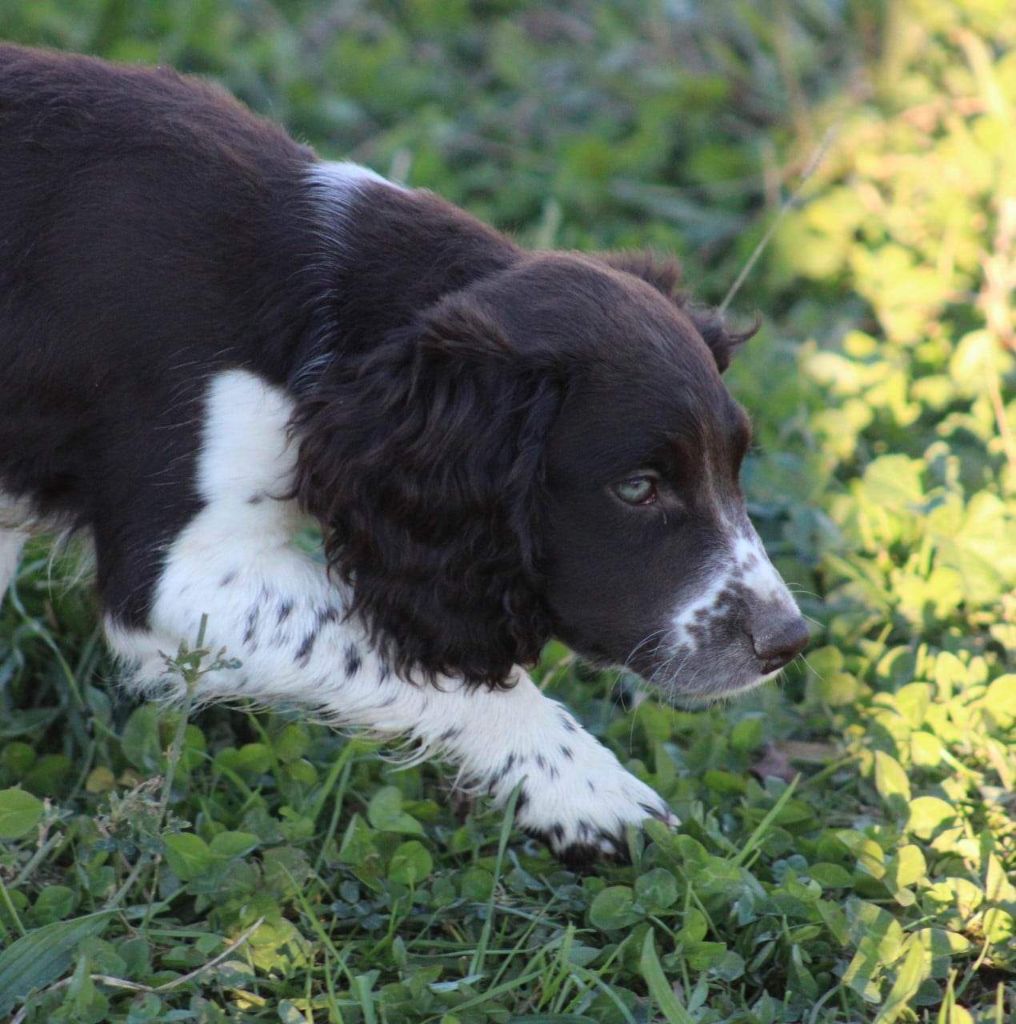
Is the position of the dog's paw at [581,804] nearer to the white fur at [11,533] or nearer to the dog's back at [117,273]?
the dog's back at [117,273]

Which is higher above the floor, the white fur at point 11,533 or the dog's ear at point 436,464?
the dog's ear at point 436,464

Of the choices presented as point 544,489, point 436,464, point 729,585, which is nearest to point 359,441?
point 436,464

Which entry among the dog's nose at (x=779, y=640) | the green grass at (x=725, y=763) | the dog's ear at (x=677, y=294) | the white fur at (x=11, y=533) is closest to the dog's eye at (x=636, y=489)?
the dog's nose at (x=779, y=640)

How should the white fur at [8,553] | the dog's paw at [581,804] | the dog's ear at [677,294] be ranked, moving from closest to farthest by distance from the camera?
1. the dog's paw at [581,804]
2. the dog's ear at [677,294]
3. the white fur at [8,553]

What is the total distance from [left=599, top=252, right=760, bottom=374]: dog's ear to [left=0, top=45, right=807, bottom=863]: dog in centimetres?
24

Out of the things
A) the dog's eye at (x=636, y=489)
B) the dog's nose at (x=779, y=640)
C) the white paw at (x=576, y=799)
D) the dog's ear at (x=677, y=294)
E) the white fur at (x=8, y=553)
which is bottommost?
the white fur at (x=8, y=553)

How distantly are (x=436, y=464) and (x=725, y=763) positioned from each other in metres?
1.10

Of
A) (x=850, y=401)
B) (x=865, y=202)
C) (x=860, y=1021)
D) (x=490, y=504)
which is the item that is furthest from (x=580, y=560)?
(x=865, y=202)

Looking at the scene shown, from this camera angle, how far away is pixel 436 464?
117 inches

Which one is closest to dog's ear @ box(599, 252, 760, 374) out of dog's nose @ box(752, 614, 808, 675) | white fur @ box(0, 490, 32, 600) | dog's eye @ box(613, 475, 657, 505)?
dog's eye @ box(613, 475, 657, 505)

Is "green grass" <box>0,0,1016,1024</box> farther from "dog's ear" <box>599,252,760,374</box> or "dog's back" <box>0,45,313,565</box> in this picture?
"dog's ear" <box>599,252,760,374</box>

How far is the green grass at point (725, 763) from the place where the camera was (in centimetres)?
287

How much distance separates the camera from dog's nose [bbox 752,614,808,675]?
3084 mm

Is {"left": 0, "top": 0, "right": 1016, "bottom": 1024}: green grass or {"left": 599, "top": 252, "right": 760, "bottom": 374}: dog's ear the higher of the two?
{"left": 599, "top": 252, "right": 760, "bottom": 374}: dog's ear
